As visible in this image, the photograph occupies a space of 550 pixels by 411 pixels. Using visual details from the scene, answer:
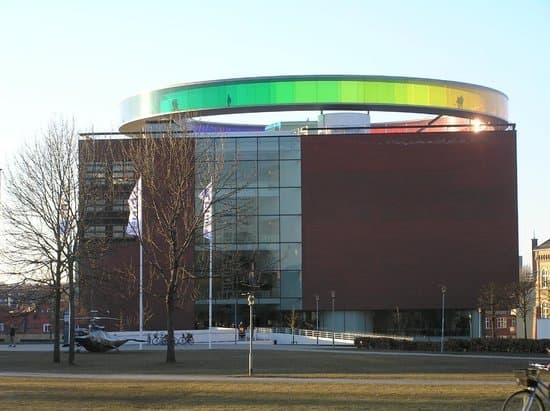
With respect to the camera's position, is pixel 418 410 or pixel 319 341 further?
pixel 319 341

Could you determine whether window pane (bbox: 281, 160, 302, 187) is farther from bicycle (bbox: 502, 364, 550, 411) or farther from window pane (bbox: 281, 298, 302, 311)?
bicycle (bbox: 502, 364, 550, 411)

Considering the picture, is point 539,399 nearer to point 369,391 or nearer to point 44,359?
point 369,391

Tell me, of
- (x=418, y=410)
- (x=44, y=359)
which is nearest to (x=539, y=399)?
(x=418, y=410)

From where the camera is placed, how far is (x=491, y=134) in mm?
70375

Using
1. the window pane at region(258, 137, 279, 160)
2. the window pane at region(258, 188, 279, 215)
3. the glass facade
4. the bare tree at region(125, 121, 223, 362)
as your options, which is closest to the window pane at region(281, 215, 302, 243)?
the glass facade

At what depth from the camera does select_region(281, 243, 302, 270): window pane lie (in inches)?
2756

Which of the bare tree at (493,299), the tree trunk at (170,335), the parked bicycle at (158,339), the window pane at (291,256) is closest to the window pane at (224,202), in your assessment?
the tree trunk at (170,335)

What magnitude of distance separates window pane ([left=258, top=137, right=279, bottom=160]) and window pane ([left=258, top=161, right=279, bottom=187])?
0.51 m

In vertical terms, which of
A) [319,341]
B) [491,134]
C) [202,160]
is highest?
[491,134]

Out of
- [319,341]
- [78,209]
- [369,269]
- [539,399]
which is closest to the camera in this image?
[539,399]

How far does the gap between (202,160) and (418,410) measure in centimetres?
2546

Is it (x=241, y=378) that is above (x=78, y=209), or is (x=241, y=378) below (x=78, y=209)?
below

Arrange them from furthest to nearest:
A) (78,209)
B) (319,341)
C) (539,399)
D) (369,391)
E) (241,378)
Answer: (319,341) → (78,209) → (241,378) → (369,391) → (539,399)

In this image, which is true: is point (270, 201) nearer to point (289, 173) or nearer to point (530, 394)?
point (289, 173)
